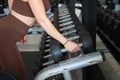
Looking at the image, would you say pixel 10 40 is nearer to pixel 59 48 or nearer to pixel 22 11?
pixel 22 11

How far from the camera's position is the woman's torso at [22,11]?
1518mm

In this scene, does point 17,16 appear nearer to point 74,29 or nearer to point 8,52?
point 8,52

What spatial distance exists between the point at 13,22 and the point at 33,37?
1.91 meters

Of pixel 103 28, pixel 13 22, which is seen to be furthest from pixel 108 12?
pixel 13 22

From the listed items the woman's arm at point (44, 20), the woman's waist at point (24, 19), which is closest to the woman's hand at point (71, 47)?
the woman's arm at point (44, 20)

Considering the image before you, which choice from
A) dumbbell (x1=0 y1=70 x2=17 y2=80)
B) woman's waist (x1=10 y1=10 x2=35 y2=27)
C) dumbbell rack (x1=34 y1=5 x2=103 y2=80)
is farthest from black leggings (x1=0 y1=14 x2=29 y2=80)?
dumbbell (x1=0 y1=70 x2=17 y2=80)

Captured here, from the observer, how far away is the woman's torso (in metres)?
1.52

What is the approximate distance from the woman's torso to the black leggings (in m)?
0.03

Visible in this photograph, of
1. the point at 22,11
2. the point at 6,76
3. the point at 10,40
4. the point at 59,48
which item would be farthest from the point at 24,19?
the point at 6,76

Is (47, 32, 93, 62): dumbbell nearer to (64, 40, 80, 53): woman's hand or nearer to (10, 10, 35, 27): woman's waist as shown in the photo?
(64, 40, 80, 53): woman's hand

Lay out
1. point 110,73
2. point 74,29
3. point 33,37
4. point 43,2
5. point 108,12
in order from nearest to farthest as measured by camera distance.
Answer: point 43,2
point 74,29
point 110,73
point 33,37
point 108,12

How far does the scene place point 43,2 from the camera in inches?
59.2

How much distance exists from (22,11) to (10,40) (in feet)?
0.71

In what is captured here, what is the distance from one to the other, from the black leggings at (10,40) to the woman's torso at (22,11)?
0.10 feet
